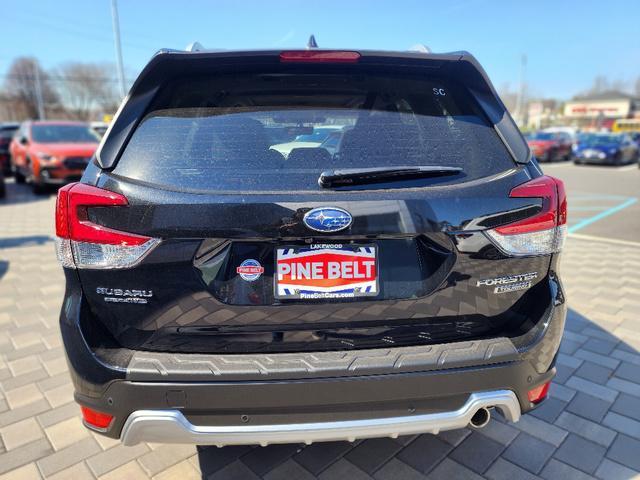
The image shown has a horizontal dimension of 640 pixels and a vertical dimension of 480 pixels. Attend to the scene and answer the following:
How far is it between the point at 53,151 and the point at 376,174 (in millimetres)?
11701

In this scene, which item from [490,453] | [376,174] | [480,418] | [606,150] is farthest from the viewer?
[606,150]

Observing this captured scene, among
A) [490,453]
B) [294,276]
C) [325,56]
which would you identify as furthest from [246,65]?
[490,453]

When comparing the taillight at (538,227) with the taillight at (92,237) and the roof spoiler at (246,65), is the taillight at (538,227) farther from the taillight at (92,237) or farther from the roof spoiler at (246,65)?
the taillight at (92,237)

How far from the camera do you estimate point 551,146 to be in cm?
2380

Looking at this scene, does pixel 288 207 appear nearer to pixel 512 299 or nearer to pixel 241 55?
pixel 241 55

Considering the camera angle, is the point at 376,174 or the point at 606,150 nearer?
the point at 376,174

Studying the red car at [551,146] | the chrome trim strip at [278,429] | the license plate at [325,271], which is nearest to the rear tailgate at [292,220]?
the license plate at [325,271]

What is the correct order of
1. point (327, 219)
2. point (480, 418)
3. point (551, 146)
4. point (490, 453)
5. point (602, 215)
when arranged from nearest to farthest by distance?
1. point (327, 219)
2. point (480, 418)
3. point (490, 453)
4. point (602, 215)
5. point (551, 146)

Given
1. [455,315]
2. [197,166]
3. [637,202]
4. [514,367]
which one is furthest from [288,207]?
[637,202]

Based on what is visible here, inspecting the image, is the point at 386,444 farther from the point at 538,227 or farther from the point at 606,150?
the point at 606,150

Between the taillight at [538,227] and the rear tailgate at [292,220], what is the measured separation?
0.09 feet

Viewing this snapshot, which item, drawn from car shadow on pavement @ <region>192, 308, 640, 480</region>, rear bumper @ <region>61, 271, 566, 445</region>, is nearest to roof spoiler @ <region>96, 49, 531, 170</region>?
rear bumper @ <region>61, 271, 566, 445</region>

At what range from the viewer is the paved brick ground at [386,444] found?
2.29 meters

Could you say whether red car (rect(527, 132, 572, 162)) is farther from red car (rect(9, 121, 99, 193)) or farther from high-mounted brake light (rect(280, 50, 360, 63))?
high-mounted brake light (rect(280, 50, 360, 63))
